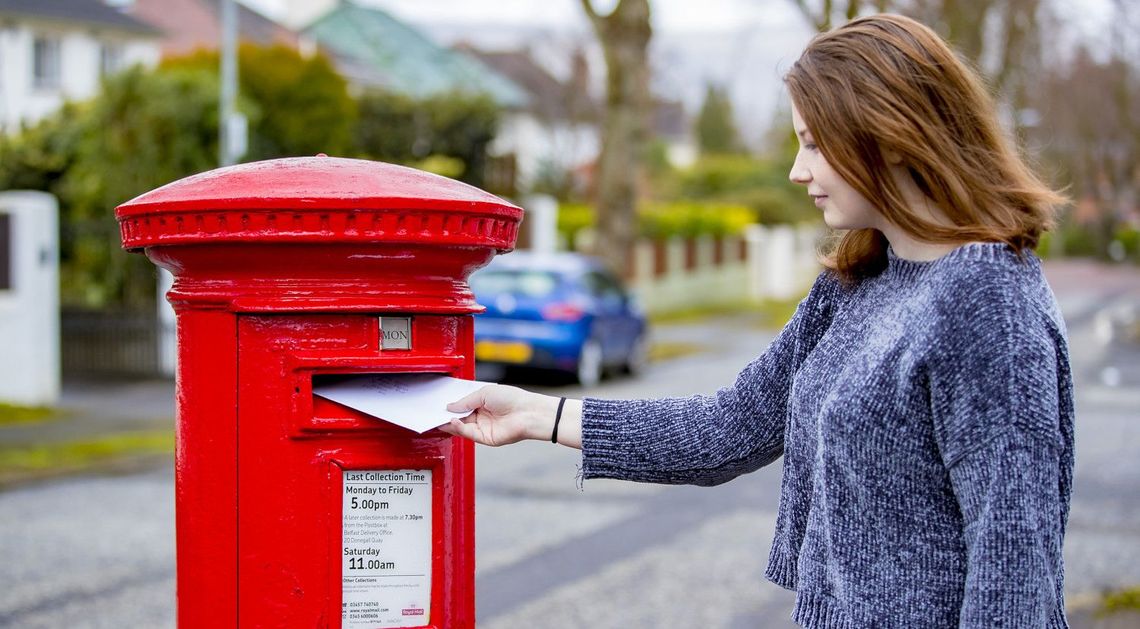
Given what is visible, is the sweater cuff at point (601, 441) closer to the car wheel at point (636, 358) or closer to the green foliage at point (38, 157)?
the car wheel at point (636, 358)

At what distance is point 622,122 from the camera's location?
65.7ft

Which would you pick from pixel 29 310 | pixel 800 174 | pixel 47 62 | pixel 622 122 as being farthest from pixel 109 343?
pixel 47 62

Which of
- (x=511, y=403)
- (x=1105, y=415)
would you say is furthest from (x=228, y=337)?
(x=1105, y=415)

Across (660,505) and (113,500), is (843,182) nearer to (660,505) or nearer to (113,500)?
(660,505)

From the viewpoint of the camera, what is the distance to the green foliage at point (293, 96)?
17781mm

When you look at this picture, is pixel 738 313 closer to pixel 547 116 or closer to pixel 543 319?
pixel 543 319

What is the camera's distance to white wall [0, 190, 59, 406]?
11422 mm

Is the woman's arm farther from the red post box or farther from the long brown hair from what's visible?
the long brown hair

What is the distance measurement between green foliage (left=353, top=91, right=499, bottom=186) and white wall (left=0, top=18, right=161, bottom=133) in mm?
10545

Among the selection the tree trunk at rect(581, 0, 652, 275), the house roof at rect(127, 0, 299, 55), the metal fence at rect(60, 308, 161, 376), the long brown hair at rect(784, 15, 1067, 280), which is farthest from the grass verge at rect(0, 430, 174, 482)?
the house roof at rect(127, 0, 299, 55)

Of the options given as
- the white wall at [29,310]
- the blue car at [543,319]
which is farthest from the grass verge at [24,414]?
the blue car at [543,319]

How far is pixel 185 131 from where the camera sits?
14055mm

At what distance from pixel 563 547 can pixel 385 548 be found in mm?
4330

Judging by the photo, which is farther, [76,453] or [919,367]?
[76,453]
